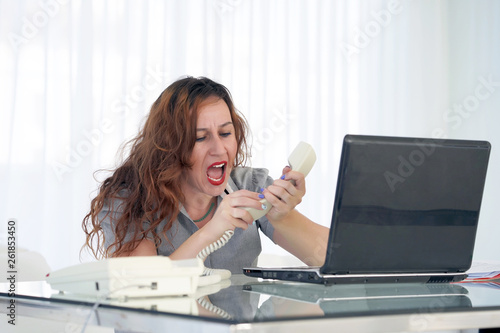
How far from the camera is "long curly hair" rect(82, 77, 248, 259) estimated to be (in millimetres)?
1716

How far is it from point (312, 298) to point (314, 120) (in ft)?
10.5

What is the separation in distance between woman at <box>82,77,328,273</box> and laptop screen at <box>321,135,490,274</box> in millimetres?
586

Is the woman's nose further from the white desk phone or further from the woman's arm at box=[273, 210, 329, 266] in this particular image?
the white desk phone

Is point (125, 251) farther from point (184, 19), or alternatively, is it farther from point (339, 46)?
point (339, 46)

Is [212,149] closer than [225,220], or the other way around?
[225,220]

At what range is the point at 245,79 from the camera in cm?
392

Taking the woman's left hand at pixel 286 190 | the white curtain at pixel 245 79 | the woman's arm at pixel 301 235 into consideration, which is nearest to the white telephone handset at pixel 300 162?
the woman's left hand at pixel 286 190

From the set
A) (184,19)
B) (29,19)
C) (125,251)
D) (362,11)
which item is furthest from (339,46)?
(125,251)

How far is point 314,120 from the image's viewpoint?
4.13 metres

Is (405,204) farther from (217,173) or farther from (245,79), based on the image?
(245,79)

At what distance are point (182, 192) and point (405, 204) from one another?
0.96 m

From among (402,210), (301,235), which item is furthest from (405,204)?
(301,235)

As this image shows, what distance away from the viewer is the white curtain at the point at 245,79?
130 inches

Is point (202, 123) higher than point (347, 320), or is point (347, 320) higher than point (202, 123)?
point (202, 123)
